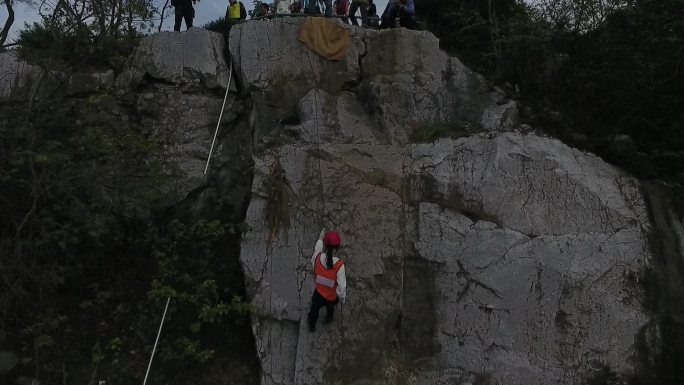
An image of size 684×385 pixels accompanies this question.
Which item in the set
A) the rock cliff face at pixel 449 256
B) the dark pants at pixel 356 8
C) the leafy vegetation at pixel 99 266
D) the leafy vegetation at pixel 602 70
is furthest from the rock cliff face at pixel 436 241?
the dark pants at pixel 356 8

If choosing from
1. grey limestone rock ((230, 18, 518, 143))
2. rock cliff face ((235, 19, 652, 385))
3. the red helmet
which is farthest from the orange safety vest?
grey limestone rock ((230, 18, 518, 143))

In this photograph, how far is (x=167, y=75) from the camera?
10.1 meters

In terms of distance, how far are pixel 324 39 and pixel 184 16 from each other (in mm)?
4036

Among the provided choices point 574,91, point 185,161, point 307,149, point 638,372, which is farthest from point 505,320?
point 185,161

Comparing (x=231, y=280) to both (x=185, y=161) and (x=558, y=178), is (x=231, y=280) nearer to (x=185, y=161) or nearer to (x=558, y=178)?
(x=185, y=161)

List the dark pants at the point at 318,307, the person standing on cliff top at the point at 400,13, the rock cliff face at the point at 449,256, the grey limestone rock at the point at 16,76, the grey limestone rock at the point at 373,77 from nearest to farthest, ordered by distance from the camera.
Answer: the dark pants at the point at 318,307 < the rock cliff face at the point at 449,256 < the grey limestone rock at the point at 373,77 < the grey limestone rock at the point at 16,76 < the person standing on cliff top at the point at 400,13

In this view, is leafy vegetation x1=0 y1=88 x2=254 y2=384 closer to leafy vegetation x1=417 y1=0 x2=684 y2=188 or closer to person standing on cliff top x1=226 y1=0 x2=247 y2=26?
person standing on cliff top x1=226 y1=0 x2=247 y2=26

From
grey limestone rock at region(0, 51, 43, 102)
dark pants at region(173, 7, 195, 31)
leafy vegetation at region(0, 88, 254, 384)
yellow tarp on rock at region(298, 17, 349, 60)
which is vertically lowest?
leafy vegetation at region(0, 88, 254, 384)

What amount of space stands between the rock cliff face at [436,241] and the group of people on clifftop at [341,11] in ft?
7.26

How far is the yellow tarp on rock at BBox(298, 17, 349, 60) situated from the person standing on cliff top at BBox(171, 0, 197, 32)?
341 centimetres

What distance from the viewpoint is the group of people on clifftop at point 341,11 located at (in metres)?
10.9

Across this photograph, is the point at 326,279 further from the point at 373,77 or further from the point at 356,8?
the point at 356,8

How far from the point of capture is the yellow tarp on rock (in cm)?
992

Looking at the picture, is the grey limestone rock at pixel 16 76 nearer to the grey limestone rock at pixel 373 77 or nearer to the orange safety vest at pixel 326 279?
the grey limestone rock at pixel 373 77
